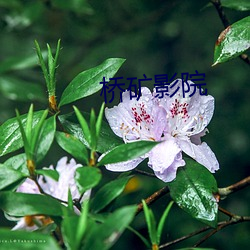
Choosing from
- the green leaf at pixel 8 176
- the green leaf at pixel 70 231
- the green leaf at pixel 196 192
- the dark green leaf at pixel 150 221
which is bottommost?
the green leaf at pixel 196 192

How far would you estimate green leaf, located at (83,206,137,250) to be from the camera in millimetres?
836

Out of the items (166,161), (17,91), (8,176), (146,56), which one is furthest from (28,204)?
(146,56)

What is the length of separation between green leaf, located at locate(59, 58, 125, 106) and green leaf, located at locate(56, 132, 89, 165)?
0.14 meters

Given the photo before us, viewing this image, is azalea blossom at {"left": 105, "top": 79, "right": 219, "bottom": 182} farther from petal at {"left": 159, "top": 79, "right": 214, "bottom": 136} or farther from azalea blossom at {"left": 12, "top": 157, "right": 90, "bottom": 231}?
azalea blossom at {"left": 12, "top": 157, "right": 90, "bottom": 231}

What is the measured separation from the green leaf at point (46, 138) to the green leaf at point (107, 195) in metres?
0.11

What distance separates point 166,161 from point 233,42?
9.6 inches

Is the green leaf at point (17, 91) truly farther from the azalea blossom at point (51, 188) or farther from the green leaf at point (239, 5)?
the green leaf at point (239, 5)

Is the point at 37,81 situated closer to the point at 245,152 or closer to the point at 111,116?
the point at 245,152

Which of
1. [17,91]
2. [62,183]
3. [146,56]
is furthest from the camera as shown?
[146,56]

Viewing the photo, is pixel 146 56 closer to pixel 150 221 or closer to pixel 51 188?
pixel 51 188

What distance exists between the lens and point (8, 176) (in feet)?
3.48

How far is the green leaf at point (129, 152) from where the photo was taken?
1.00 meters

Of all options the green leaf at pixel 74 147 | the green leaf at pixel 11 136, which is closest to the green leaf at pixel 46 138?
the green leaf at pixel 74 147

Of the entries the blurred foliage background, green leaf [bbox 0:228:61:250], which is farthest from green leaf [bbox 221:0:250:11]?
the blurred foliage background
